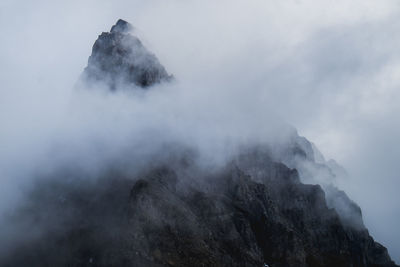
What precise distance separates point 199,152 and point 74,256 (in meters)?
74.2

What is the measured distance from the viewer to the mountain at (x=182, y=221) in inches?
4338

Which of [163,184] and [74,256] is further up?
[163,184]

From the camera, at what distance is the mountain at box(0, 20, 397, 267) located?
4338 inches

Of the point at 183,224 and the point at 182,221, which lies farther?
the point at 182,221

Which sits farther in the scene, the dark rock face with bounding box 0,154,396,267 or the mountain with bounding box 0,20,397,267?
the mountain with bounding box 0,20,397,267

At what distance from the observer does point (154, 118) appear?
184 meters

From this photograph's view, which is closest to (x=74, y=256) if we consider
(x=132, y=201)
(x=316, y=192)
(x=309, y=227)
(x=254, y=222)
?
(x=132, y=201)

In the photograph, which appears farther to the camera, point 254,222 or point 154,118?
point 154,118

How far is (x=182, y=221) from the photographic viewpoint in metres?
118

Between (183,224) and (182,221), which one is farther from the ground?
(182,221)

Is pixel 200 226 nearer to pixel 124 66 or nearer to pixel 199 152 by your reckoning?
pixel 199 152

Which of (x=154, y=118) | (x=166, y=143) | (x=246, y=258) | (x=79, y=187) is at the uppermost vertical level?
(x=154, y=118)

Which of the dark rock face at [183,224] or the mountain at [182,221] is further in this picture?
the mountain at [182,221]

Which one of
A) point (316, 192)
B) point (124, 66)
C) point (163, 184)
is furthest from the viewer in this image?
point (124, 66)
